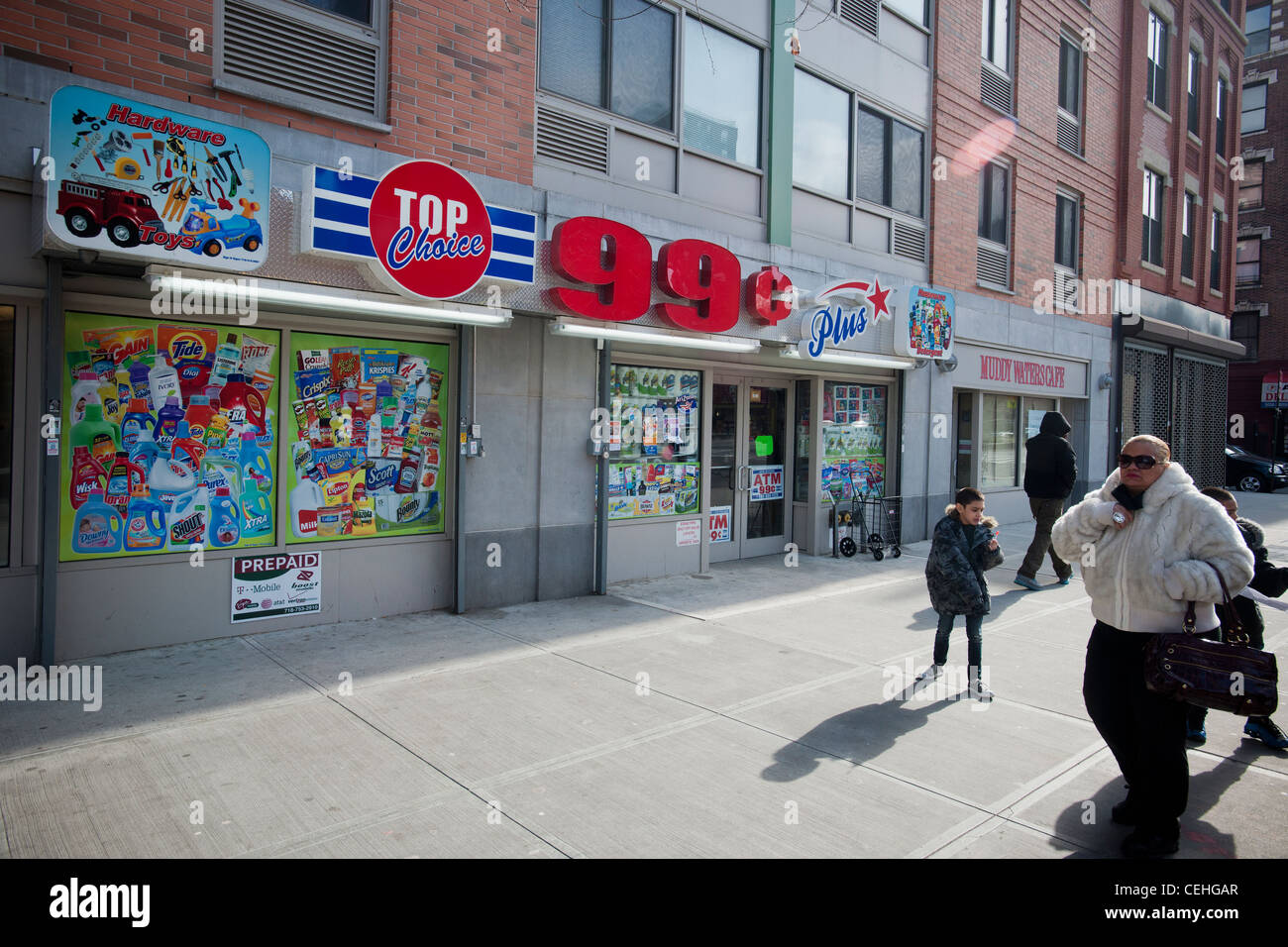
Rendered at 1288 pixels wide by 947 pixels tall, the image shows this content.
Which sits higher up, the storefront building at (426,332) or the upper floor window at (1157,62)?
the upper floor window at (1157,62)

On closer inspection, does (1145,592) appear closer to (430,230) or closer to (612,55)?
(430,230)

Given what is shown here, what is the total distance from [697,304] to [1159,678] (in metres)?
6.19

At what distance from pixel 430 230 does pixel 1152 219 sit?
19.3 meters

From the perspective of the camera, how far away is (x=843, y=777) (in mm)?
4598

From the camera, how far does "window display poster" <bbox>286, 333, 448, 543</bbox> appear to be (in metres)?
7.28

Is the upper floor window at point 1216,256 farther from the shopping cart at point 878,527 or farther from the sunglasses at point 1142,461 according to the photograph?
the sunglasses at point 1142,461

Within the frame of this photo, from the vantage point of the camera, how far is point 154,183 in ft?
18.1

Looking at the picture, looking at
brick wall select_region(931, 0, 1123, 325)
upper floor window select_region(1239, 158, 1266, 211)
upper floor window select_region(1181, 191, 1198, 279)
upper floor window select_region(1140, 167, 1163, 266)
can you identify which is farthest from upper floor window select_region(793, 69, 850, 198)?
upper floor window select_region(1239, 158, 1266, 211)

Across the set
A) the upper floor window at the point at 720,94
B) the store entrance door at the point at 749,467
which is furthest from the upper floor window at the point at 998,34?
the store entrance door at the point at 749,467

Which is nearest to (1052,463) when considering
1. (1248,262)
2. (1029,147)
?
(1029,147)

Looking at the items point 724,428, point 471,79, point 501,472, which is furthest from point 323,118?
point 724,428

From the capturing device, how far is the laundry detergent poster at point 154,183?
522 centimetres

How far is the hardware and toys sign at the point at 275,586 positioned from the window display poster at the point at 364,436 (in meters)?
0.22

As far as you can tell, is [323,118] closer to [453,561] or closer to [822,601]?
[453,561]
